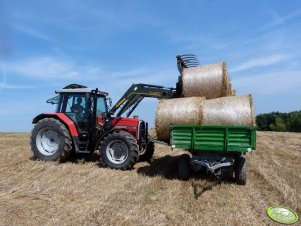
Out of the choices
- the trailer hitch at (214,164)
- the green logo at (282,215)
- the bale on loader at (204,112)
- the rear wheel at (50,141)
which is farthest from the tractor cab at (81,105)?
the green logo at (282,215)

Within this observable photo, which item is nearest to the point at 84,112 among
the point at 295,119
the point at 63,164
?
the point at 63,164

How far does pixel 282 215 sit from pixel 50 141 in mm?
6438

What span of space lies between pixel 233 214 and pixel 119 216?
1.61 m

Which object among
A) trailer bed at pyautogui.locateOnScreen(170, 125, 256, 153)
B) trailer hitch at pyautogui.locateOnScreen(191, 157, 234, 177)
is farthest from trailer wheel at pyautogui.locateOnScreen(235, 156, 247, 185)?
trailer bed at pyautogui.locateOnScreen(170, 125, 256, 153)

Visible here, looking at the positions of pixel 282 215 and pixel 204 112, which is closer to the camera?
pixel 282 215

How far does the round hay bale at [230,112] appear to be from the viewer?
7152mm

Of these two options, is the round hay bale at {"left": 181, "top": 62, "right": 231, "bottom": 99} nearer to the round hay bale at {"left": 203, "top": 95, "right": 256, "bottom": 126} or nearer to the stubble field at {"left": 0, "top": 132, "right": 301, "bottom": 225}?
the round hay bale at {"left": 203, "top": 95, "right": 256, "bottom": 126}

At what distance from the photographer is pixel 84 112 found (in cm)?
945

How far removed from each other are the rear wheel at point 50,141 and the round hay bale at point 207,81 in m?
3.21

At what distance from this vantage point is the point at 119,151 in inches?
347

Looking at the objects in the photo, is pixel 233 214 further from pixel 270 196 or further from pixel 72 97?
pixel 72 97

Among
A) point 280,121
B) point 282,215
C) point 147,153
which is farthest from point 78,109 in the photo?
point 280,121

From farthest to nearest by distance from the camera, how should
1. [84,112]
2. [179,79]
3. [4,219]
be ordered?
1. [84,112]
2. [179,79]
3. [4,219]

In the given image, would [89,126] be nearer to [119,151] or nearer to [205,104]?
[119,151]
